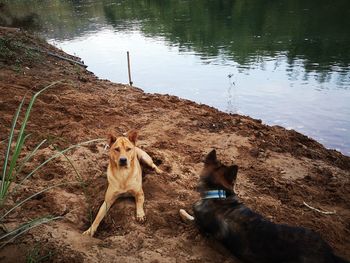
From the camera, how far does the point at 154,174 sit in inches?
242

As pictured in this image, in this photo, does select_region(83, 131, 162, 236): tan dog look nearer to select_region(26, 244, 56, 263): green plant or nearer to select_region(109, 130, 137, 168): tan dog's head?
select_region(109, 130, 137, 168): tan dog's head

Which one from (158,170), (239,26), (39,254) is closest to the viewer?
(39,254)

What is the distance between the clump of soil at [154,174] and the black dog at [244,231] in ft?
0.95

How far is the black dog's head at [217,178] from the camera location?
4.55m

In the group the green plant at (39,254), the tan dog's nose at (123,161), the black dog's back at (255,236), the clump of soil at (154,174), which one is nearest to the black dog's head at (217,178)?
the black dog's back at (255,236)

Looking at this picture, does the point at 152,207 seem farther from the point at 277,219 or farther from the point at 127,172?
the point at 277,219

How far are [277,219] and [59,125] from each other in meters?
5.06

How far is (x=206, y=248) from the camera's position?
434 centimetres

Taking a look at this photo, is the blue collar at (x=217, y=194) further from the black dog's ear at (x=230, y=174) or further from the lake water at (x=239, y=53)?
the lake water at (x=239, y=53)

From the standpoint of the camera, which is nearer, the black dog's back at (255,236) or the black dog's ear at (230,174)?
the black dog's back at (255,236)

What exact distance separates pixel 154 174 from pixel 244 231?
2.53 m

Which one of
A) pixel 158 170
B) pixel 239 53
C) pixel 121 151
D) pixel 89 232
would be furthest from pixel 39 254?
pixel 239 53

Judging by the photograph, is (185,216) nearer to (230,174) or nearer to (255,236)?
(230,174)

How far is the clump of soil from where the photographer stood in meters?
4.17
